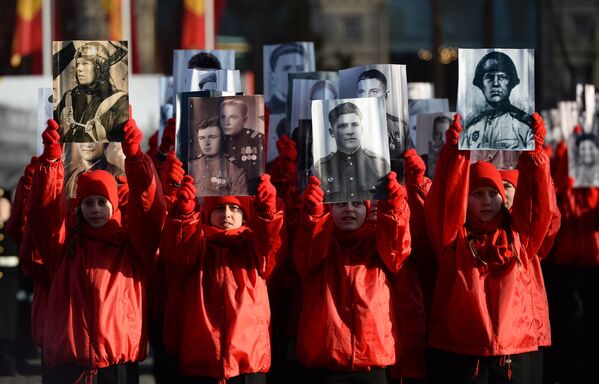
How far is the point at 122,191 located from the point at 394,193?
164 cm

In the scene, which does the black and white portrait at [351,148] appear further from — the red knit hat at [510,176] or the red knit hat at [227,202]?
the red knit hat at [510,176]

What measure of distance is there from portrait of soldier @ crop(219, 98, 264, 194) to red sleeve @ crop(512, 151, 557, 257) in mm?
1321

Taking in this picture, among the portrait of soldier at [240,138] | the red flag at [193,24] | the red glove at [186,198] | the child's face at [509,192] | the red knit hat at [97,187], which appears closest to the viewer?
the red glove at [186,198]

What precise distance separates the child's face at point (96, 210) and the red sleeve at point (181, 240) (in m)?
0.36

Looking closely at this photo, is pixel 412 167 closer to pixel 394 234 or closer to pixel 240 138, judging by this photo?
pixel 394 234

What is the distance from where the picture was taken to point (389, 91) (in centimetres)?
562

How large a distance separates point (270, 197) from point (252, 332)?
66 centimetres

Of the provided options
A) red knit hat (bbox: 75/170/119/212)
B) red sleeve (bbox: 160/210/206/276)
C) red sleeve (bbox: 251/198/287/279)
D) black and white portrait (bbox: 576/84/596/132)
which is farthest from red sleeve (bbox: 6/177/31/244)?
black and white portrait (bbox: 576/84/596/132)

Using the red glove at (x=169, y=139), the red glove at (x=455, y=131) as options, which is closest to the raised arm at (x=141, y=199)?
the red glove at (x=169, y=139)

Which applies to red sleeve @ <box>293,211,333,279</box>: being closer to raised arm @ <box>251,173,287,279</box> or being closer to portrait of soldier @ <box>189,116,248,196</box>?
raised arm @ <box>251,173,287,279</box>

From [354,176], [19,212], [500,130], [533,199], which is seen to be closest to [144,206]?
[354,176]

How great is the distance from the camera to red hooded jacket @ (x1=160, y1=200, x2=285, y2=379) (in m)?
5.00

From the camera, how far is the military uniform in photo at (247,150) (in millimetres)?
5113

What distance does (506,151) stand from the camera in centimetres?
570
